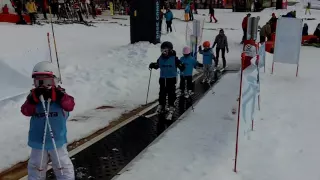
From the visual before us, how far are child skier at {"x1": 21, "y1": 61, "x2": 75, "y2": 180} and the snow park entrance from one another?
1 centimetres

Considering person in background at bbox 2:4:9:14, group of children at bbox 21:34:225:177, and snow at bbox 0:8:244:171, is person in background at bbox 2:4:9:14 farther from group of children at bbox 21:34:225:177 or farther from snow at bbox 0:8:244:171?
group of children at bbox 21:34:225:177

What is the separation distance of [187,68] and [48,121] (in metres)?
7.10

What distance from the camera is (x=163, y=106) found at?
9.73 m

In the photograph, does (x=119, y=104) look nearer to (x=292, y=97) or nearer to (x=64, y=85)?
(x=64, y=85)

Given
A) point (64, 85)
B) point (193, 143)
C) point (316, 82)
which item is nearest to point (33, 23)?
point (64, 85)

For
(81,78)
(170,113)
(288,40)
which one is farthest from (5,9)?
(170,113)

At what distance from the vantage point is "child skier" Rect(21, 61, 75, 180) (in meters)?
4.69

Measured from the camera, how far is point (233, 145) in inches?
292

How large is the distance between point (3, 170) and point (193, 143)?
3.25 m

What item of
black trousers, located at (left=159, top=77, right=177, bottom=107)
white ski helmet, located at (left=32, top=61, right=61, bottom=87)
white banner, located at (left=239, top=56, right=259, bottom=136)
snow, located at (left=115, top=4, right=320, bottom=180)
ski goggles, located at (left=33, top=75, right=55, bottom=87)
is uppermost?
white ski helmet, located at (left=32, top=61, right=61, bottom=87)

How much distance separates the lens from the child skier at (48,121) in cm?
469

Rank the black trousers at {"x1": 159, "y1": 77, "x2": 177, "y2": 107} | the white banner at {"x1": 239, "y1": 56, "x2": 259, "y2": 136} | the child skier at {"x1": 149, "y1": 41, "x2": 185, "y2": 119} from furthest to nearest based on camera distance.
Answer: the black trousers at {"x1": 159, "y1": 77, "x2": 177, "y2": 107}
the child skier at {"x1": 149, "y1": 41, "x2": 185, "y2": 119}
the white banner at {"x1": 239, "y1": 56, "x2": 259, "y2": 136}

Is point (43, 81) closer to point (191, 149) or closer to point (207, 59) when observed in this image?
point (191, 149)

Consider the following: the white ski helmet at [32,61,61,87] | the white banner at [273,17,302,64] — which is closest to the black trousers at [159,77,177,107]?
the white ski helmet at [32,61,61,87]
